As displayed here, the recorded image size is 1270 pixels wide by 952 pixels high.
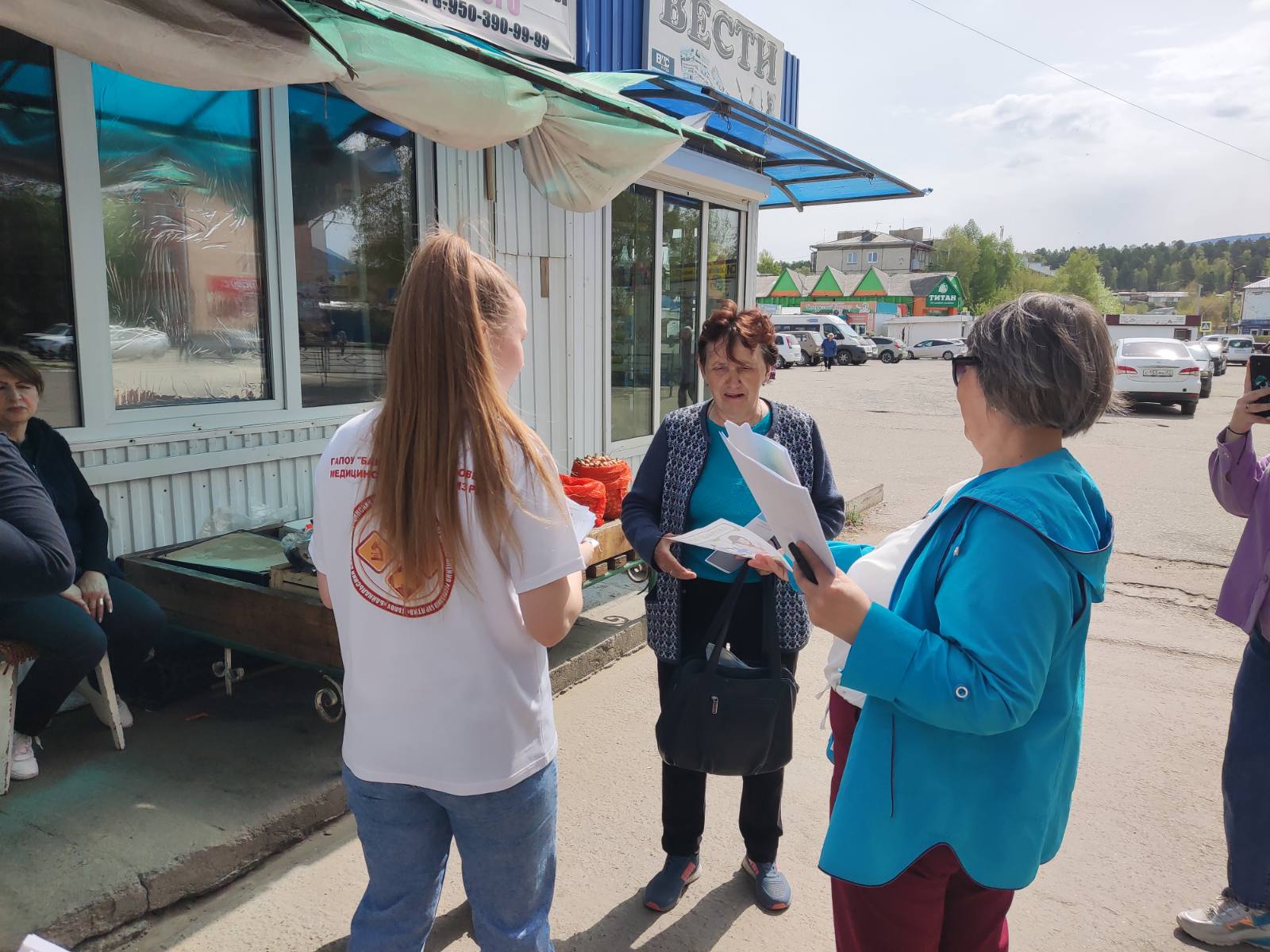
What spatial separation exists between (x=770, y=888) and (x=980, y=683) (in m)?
1.69

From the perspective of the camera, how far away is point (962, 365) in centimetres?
158

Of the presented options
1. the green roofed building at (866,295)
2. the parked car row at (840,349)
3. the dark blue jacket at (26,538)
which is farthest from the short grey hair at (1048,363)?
the green roofed building at (866,295)

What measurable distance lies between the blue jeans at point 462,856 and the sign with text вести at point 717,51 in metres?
5.89

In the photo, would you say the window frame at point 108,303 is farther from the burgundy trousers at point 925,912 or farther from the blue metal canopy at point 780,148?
the burgundy trousers at point 925,912

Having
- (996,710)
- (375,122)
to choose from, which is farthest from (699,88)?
(996,710)

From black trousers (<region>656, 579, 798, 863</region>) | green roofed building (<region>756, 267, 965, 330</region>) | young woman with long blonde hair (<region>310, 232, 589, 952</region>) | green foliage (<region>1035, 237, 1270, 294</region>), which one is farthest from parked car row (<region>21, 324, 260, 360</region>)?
green foliage (<region>1035, 237, 1270, 294</region>)

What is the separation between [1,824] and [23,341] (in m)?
1.91

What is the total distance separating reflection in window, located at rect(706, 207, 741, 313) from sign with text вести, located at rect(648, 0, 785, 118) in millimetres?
1048

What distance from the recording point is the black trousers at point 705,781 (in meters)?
2.68

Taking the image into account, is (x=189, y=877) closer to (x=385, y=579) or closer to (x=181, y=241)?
(x=385, y=579)

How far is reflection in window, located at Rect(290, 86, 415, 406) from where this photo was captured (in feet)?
14.6

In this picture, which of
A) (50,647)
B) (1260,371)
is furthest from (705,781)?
(50,647)

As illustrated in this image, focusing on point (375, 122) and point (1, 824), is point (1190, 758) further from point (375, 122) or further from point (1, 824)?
point (375, 122)

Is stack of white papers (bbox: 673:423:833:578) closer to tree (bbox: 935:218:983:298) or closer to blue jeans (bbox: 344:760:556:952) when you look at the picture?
blue jeans (bbox: 344:760:556:952)
